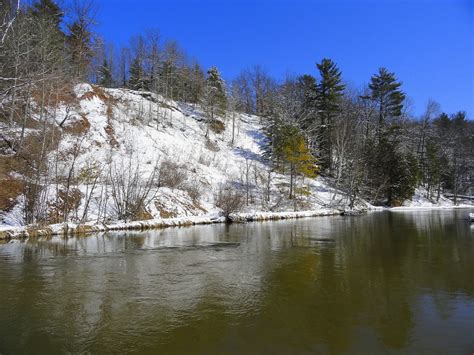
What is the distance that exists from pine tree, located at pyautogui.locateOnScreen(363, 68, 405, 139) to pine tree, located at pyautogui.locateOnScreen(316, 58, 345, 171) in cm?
784

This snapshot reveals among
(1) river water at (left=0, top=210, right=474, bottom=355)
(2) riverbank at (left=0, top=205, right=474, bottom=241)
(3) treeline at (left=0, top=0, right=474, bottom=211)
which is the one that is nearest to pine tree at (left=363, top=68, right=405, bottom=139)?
(3) treeline at (left=0, top=0, right=474, bottom=211)

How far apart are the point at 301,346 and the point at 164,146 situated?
39.0m

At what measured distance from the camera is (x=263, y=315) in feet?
25.2

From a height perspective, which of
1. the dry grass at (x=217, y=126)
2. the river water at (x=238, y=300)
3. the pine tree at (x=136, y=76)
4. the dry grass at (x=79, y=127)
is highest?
the pine tree at (x=136, y=76)

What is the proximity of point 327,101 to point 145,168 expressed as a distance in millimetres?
31881

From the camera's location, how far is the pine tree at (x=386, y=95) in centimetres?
6025

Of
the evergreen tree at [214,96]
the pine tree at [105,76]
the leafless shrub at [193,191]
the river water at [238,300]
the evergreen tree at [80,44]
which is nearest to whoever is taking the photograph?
the river water at [238,300]

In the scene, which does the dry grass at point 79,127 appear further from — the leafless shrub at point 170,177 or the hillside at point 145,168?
the leafless shrub at point 170,177

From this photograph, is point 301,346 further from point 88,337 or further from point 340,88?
point 340,88

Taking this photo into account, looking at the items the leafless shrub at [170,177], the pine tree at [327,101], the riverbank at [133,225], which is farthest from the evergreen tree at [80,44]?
the pine tree at [327,101]

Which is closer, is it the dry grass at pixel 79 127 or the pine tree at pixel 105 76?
the dry grass at pixel 79 127

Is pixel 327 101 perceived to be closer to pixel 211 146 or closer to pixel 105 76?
pixel 211 146

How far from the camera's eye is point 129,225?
966 inches

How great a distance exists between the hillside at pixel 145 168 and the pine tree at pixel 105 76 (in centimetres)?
1352
